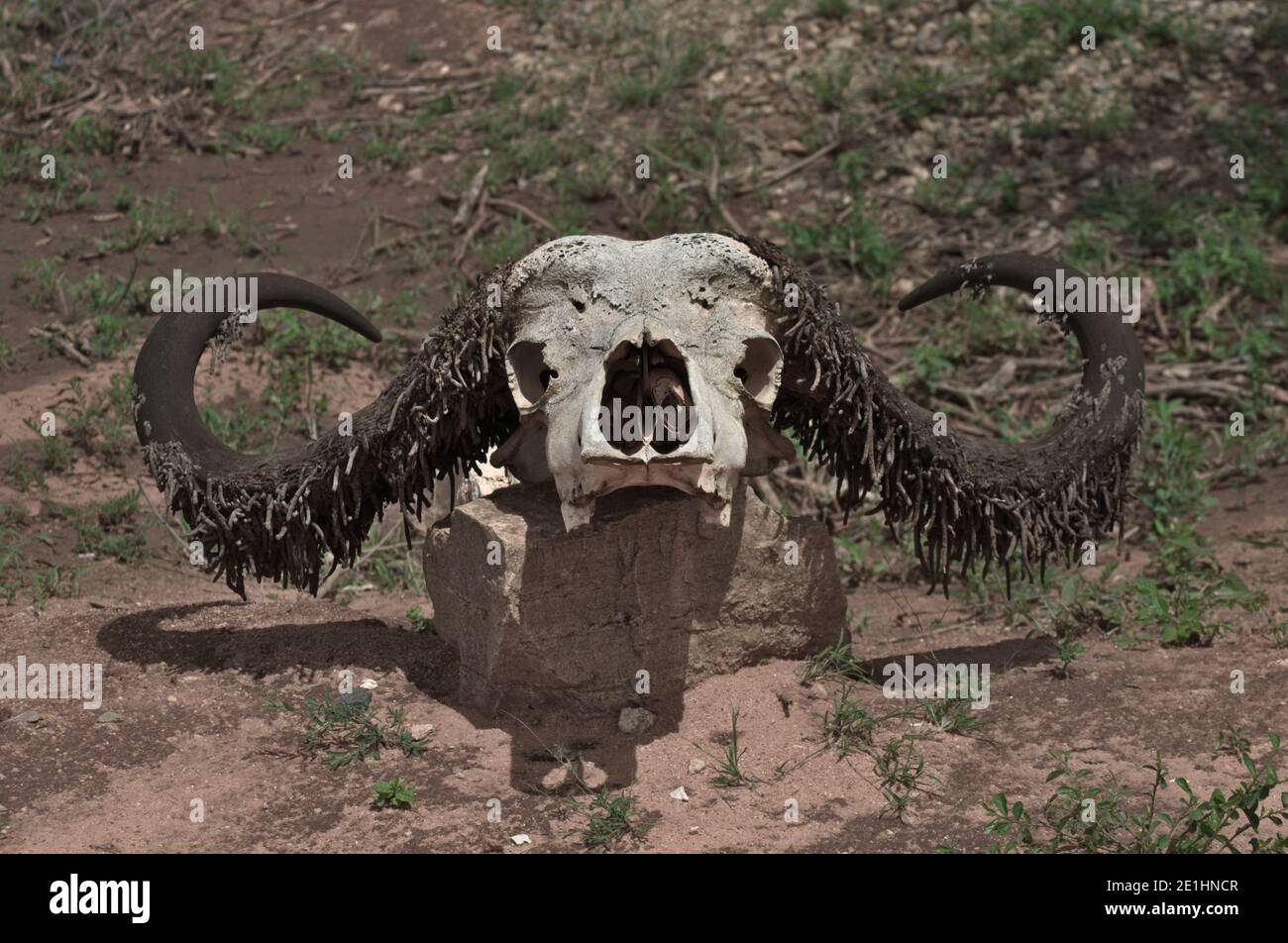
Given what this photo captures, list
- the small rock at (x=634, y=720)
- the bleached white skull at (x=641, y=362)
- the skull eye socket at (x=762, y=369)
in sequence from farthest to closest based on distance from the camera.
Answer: the small rock at (x=634, y=720)
the skull eye socket at (x=762, y=369)
the bleached white skull at (x=641, y=362)

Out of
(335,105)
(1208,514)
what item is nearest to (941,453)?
(1208,514)

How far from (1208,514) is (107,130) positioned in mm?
6946

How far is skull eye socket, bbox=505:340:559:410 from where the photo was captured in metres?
5.05

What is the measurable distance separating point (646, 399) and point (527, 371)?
1.81 feet

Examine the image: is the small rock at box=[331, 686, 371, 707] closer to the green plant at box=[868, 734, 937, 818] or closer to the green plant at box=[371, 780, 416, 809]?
the green plant at box=[371, 780, 416, 809]

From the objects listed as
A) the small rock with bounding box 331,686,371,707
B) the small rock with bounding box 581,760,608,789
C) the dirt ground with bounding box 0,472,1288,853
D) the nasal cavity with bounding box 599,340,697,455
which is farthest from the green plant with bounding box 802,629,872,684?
the small rock with bounding box 331,686,371,707

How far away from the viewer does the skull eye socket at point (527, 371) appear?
5047mm

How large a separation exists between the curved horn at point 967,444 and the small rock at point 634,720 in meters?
0.98

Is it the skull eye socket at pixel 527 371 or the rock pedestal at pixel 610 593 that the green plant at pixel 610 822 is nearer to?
the rock pedestal at pixel 610 593

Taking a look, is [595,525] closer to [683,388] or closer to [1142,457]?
[683,388]

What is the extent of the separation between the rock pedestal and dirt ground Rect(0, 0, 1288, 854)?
124mm

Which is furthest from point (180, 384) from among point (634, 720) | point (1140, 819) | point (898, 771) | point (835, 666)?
point (1140, 819)

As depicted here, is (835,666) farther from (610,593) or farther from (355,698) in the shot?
(355,698)

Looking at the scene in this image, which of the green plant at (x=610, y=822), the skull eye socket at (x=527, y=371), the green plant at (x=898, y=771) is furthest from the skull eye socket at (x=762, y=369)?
the green plant at (x=610, y=822)
